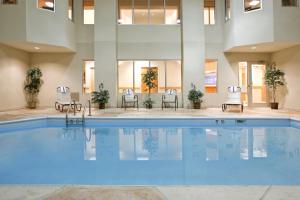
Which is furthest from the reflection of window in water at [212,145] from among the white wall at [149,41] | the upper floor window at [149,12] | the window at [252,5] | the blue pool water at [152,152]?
the upper floor window at [149,12]

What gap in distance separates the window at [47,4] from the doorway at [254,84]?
28.5ft

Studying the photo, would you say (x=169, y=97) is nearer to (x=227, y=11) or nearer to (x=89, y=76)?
(x=89, y=76)

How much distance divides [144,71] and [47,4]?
4951 mm

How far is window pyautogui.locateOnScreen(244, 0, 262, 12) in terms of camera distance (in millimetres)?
9745

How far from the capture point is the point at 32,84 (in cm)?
1107

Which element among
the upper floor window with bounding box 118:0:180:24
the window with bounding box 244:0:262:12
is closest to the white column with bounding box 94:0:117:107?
the upper floor window with bounding box 118:0:180:24

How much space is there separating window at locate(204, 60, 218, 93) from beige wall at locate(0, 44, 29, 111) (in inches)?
332

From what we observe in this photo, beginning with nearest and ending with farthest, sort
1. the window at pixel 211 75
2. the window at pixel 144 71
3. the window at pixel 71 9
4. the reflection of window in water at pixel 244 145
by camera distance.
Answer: the reflection of window in water at pixel 244 145
the window at pixel 71 9
the window at pixel 144 71
the window at pixel 211 75

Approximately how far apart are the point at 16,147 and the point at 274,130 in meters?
6.36

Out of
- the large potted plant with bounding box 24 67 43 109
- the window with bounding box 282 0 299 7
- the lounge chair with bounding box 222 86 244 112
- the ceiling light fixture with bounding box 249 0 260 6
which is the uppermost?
the ceiling light fixture with bounding box 249 0 260 6

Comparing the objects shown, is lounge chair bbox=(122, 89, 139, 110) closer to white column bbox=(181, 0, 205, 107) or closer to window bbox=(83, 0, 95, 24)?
white column bbox=(181, 0, 205, 107)

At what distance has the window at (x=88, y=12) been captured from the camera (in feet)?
39.8

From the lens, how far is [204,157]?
432 centimetres

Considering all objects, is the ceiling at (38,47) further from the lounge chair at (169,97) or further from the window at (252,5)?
the window at (252,5)
